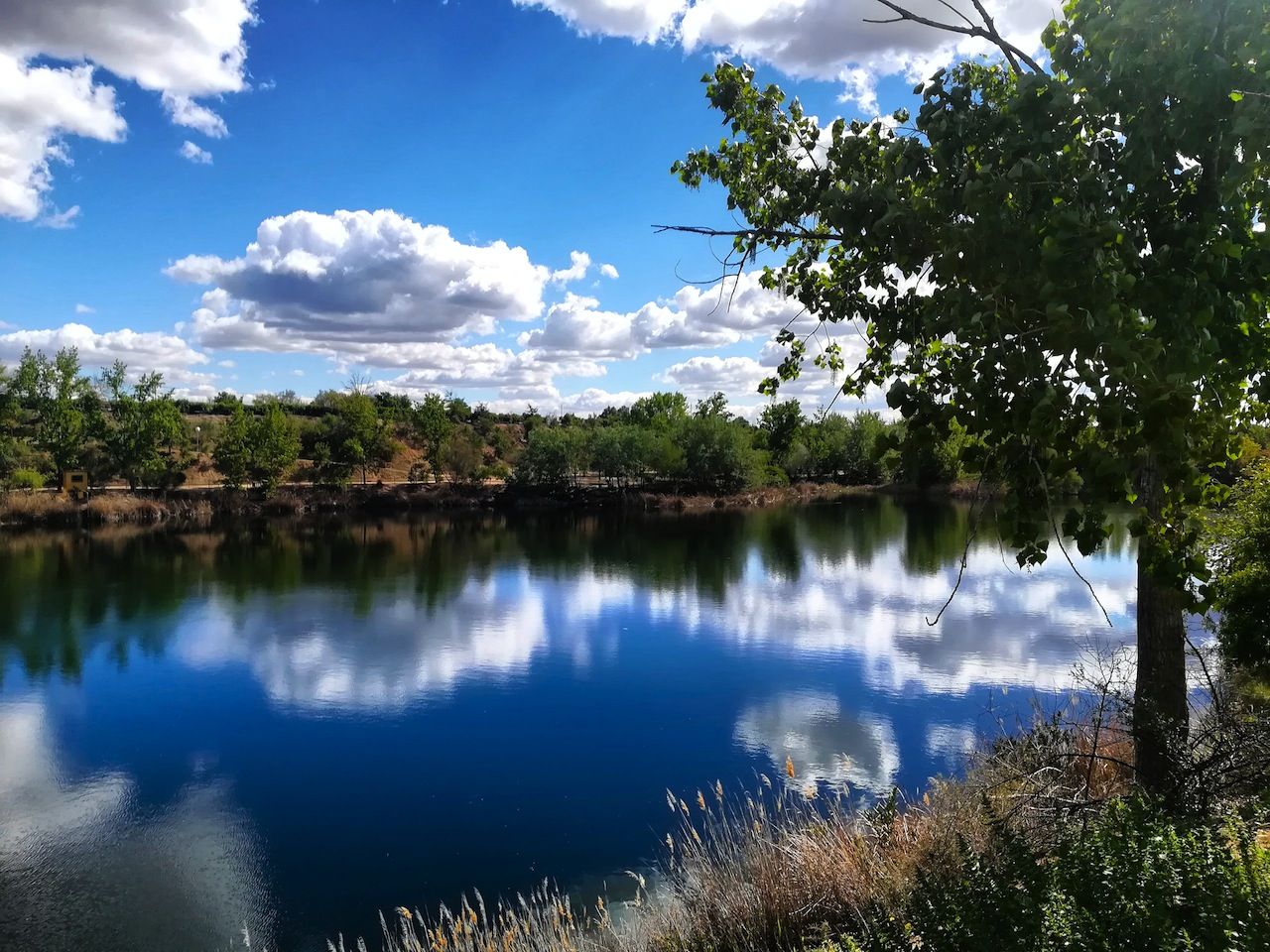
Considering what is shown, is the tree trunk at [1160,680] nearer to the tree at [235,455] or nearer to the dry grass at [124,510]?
the dry grass at [124,510]

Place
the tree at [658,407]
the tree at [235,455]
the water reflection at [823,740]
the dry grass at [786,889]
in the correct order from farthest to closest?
1. the tree at [658,407]
2. the tree at [235,455]
3. the water reflection at [823,740]
4. the dry grass at [786,889]

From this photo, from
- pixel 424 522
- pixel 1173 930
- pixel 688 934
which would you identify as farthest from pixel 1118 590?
pixel 424 522

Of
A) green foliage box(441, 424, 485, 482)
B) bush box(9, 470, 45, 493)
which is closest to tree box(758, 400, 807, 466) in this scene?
green foliage box(441, 424, 485, 482)

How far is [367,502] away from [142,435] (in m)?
12.4

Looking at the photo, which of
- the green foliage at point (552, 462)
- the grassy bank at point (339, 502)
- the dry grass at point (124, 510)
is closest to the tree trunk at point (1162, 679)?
the grassy bank at point (339, 502)

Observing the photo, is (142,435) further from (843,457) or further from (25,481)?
(843,457)

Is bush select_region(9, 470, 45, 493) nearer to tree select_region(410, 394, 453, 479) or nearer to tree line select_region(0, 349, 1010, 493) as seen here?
tree line select_region(0, 349, 1010, 493)

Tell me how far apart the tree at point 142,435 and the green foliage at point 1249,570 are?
49.3 m

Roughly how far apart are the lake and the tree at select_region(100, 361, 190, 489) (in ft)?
58.9

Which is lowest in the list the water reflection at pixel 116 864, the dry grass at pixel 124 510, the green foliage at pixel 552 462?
the water reflection at pixel 116 864

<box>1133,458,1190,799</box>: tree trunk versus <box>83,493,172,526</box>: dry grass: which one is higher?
<box>1133,458,1190,799</box>: tree trunk

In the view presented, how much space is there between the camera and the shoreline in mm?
41219

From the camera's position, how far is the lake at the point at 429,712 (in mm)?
9039

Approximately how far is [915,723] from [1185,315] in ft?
37.7
